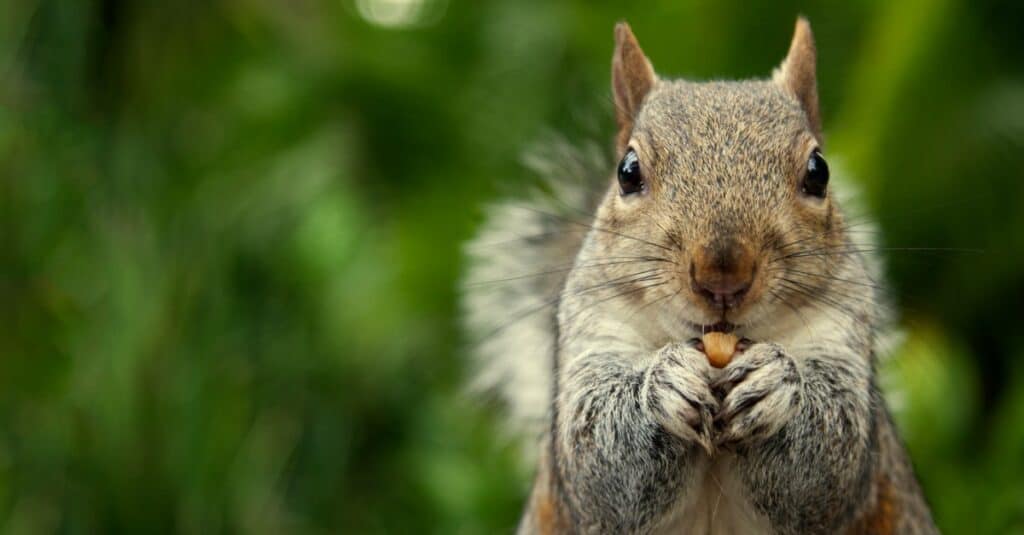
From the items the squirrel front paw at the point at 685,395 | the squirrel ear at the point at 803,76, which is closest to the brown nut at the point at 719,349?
the squirrel front paw at the point at 685,395

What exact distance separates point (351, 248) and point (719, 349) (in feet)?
7.47

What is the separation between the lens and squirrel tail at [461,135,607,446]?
74.4 inches

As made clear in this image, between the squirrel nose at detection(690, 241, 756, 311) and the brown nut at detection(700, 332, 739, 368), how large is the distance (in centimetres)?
4

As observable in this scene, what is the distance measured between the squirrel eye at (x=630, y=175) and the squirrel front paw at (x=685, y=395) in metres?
0.23

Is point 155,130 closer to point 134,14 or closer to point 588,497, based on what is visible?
point 134,14

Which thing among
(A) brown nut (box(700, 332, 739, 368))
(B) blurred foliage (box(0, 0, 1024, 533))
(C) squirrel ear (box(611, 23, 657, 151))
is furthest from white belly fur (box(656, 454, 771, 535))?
(B) blurred foliage (box(0, 0, 1024, 533))

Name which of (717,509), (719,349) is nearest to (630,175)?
(719,349)

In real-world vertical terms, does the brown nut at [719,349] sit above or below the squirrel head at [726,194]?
below

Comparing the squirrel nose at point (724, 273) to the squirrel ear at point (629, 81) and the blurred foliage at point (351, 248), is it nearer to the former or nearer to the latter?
the squirrel ear at point (629, 81)

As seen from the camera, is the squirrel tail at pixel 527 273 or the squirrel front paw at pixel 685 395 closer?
the squirrel front paw at pixel 685 395

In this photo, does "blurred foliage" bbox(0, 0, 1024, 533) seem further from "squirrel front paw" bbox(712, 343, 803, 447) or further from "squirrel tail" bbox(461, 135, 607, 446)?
"squirrel front paw" bbox(712, 343, 803, 447)

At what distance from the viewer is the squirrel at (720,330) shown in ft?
3.88

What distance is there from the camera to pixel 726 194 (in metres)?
1.23

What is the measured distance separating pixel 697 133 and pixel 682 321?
0.24 meters
